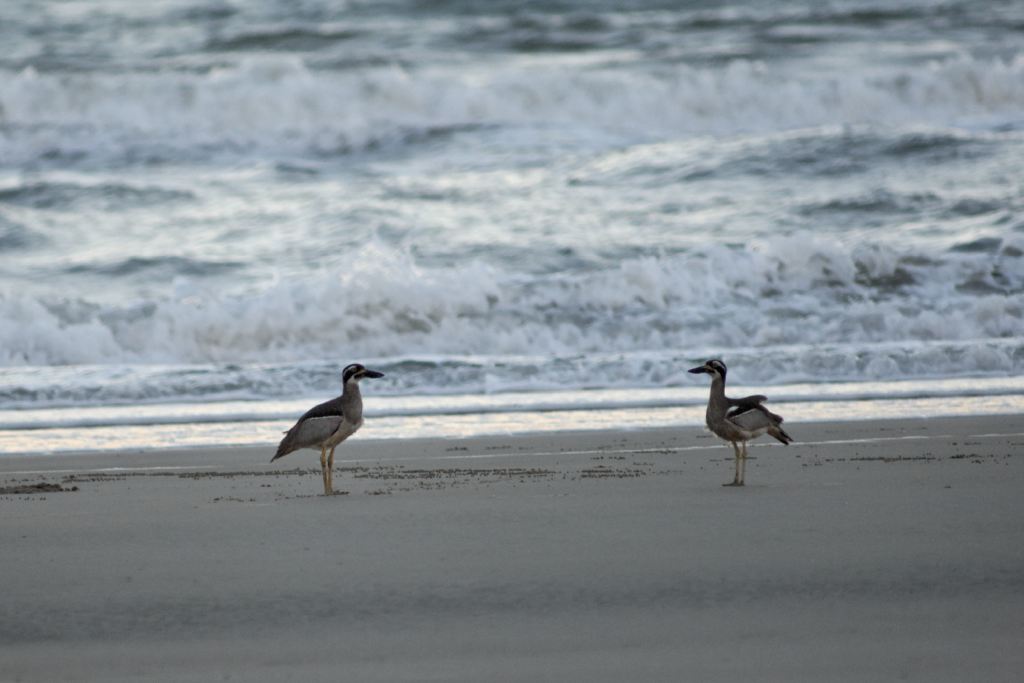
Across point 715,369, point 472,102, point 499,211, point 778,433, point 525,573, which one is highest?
point 472,102

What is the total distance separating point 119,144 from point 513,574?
2301 centimetres

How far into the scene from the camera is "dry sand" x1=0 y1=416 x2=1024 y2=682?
4.58 m

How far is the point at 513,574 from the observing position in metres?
5.63

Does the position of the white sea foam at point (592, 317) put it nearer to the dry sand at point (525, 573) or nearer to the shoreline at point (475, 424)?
the shoreline at point (475, 424)

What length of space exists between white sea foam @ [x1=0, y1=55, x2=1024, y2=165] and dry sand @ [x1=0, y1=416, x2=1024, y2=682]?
19564mm

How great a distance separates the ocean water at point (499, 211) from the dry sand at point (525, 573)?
9.35 ft

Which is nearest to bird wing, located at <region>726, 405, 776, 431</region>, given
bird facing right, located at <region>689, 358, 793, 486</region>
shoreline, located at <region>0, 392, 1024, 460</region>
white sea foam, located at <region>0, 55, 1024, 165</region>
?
bird facing right, located at <region>689, 358, 793, 486</region>

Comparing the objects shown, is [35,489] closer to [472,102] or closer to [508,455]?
[508,455]

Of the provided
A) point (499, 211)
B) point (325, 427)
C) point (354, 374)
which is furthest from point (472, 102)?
point (325, 427)

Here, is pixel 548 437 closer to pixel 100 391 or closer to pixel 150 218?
pixel 100 391

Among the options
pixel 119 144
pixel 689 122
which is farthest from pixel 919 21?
pixel 119 144

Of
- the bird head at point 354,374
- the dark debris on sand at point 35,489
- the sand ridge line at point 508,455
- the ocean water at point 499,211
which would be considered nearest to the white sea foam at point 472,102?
the ocean water at point 499,211

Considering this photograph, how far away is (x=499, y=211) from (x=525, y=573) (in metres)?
16.8

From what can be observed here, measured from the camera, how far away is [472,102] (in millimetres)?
28359
